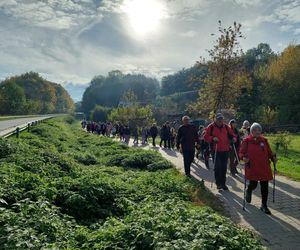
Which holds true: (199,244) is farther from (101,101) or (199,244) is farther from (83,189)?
(101,101)

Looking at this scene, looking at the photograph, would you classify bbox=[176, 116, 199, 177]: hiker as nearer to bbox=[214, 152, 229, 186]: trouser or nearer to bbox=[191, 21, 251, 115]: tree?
bbox=[214, 152, 229, 186]: trouser

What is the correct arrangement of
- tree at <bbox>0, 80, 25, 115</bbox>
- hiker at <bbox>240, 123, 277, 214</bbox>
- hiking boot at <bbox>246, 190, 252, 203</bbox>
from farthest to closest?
tree at <bbox>0, 80, 25, 115</bbox>, hiking boot at <bbox>246, 190, 252, 203</bbox>, hiker at <bbox>240, 123, 277, 214</bbox>

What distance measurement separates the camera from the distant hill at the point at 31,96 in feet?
312

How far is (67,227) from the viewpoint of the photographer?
6020 millimetres

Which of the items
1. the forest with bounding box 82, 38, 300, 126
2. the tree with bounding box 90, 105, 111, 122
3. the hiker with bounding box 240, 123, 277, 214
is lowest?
the tree with bounding box 90, 105, 111, 122

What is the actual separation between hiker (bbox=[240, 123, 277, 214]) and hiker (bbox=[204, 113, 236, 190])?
6.65ft

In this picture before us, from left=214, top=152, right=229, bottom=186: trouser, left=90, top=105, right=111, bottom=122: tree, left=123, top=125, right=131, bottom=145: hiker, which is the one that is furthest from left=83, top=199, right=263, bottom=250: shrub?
left=90, top=105, right=111, bottom=122: tree

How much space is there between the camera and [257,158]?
8.98 metres

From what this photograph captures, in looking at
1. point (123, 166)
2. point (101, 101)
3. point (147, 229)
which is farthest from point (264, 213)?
point (101, 101)

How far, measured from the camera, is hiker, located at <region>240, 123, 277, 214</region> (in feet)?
28.9

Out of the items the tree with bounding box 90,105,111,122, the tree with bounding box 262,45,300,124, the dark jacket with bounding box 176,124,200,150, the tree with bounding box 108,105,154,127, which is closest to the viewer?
the dark jacket with bounding box 176,124,200,150

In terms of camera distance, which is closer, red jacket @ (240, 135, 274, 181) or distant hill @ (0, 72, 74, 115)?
red jacket @ (240, 135, 274, 181)

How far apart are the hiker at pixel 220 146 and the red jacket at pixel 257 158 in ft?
6.85

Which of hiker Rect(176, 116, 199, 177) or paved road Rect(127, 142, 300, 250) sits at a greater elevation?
hiker Rect(176, 116, 199, 177)
